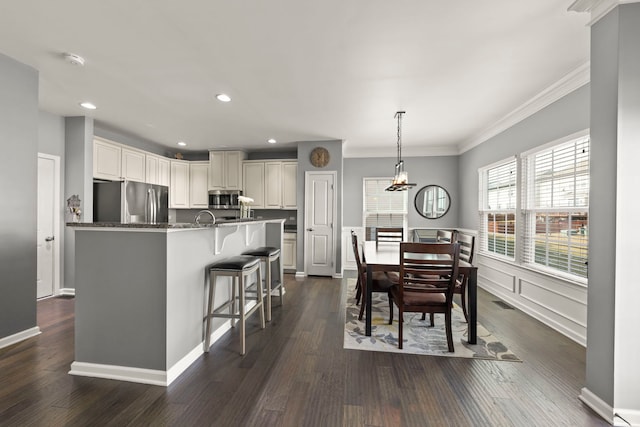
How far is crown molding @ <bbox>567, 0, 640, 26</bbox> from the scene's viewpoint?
162cm

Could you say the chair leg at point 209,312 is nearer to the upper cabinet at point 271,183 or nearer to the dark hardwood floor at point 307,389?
the dark hardwood floor at point 307,389

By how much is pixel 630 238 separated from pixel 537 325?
6.26 ft

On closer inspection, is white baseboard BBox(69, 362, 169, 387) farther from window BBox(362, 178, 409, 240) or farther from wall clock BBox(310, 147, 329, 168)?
window BBox(362, 178, 409, 240)

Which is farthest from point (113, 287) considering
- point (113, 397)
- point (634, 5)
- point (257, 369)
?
point (634, 5)

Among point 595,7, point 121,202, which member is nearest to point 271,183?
point 121,202

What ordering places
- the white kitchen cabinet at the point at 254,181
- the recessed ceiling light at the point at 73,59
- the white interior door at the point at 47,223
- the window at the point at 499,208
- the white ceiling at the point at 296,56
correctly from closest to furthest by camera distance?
the white ceiling at the point at 296,56
the recessed ceiling light at the point at 73,59
the white interior door at the point at 47,223
the window at the point at 499,208
the white kitchen cabinet at the point at 254,181

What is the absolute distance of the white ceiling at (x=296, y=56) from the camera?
1.90m

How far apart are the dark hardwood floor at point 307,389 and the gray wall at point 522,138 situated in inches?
49.1

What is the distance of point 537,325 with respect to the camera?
3062 millimetres

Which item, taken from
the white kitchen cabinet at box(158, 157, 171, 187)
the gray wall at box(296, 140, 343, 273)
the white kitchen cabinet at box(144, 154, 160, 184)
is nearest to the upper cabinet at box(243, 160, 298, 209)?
the gray wall at box(296, 140, 343, 273)

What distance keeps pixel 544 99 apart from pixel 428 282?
8.37 feet

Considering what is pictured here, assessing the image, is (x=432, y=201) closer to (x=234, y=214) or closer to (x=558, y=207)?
(x=558, y=207)

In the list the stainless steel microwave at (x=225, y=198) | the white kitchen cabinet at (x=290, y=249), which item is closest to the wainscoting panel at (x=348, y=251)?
the white kitchen cabinet at (x=290, y=249)

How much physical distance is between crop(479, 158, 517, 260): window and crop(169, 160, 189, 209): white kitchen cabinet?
19.0 ft
